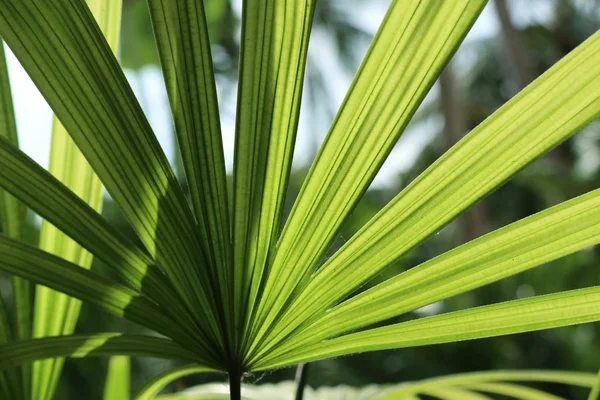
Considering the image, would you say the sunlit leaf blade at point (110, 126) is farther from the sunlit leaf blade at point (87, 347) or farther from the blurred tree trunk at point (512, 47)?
the blurred tree trunk at point (512, 47)

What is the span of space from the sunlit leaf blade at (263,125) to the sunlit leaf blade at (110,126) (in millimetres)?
32

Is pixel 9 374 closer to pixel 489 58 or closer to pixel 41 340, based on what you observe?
pixel 41 340

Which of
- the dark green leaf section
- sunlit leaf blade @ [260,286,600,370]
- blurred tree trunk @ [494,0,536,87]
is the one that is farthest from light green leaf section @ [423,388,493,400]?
blurred tree trunk @ [494,0,536,87]

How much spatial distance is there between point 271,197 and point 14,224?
217 mm

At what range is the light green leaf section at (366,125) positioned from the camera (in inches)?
15.3

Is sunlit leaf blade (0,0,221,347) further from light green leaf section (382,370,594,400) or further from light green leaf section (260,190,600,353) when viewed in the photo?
light green leaf section (382,370,594,400)

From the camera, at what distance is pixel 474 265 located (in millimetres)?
449

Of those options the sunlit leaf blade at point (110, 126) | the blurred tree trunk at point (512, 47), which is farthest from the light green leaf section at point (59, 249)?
the blurred tree trunk at point (512, 47)

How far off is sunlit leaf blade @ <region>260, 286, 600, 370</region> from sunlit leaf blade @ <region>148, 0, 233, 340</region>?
9cm

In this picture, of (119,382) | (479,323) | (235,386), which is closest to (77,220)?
(235,386)

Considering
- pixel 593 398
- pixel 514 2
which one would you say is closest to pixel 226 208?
pixel 593 398

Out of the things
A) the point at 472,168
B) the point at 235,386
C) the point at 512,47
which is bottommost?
the point at 235,386

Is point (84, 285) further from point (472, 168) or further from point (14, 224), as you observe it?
point (472, 168)

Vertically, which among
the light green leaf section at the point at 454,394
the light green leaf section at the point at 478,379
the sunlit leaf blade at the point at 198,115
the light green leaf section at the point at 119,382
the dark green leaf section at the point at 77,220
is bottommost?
the light green leaf section at the point at 454,394
